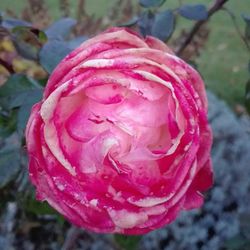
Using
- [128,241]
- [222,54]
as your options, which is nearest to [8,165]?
[128,241]

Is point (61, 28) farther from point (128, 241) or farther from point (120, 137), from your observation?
point (120, 137)

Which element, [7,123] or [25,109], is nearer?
[25,109]

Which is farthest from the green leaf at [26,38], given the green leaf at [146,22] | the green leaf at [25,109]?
the green leaf at [146,22]

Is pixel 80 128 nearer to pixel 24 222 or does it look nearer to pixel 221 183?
pixel 24 222

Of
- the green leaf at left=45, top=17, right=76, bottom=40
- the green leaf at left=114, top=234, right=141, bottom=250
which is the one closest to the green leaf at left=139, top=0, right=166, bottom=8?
the green leaf at left=45, top=17, right=76, bottom=40

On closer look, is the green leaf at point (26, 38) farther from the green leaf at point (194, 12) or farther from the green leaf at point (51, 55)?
the green leaf at point (194, 12)

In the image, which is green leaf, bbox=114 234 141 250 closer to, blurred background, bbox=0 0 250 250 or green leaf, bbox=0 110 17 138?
blurred background, bbox=0 0 250 250

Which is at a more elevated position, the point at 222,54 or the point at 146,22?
the point at 146,22
